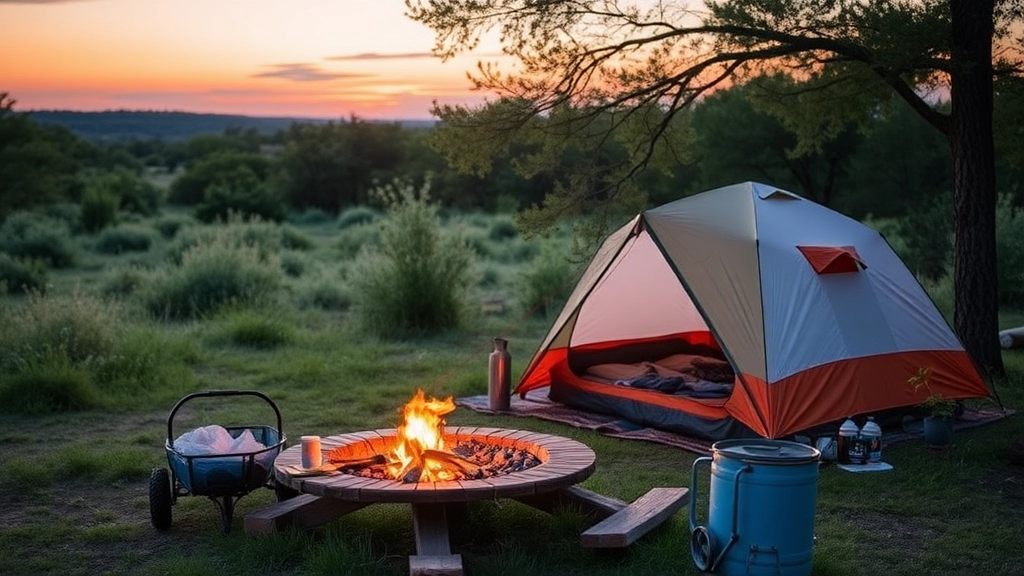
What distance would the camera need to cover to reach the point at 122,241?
22641 mm

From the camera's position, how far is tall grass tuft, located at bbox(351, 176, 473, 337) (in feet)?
39.4

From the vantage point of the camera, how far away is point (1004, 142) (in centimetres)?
961

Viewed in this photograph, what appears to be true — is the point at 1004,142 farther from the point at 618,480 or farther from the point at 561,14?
the point at 618,480

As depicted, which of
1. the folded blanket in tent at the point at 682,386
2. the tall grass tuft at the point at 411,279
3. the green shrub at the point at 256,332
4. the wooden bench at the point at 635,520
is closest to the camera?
the wooden bench at the point at 635,520

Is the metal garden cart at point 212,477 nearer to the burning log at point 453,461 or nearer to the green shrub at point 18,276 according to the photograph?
the burning log at point 453,461

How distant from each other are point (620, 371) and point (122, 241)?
16587 millimetres

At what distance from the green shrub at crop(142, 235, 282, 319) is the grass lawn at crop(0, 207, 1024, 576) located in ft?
7.29

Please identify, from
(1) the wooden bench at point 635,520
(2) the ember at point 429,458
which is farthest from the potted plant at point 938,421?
(2) the ember at point 429,458

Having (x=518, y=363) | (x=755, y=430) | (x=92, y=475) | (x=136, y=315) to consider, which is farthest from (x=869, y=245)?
(x=136, y=315)

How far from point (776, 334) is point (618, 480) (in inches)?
56.6

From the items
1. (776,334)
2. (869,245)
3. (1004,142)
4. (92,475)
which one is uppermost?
(1004,142)

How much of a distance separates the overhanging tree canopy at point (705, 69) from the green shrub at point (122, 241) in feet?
49.4

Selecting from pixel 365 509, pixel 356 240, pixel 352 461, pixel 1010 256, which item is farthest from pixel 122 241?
pixel 352 461

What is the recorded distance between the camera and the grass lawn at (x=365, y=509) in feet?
16.6
